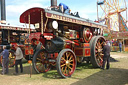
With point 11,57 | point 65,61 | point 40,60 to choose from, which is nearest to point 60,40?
point 65,61

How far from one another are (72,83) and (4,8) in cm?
1145

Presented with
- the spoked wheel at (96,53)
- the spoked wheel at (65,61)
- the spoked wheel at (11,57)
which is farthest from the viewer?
the spoked wheel at (11,57)

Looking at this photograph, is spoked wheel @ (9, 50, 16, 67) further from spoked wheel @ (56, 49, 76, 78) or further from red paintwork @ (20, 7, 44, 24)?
spoked wheel @ (56, 49, 76, 78)

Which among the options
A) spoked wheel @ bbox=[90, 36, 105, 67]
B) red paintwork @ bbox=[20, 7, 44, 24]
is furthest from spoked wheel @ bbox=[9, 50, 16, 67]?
spoked wheel @ bbox=[90, 36, 105, 67]

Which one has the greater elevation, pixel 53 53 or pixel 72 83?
pixel 53 53

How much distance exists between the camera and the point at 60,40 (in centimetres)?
521

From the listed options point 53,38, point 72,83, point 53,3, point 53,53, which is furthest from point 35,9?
point 72,83

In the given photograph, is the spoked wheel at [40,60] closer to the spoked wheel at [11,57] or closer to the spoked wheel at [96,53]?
the spoked wheel at [96,53]

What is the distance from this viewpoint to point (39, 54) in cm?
571

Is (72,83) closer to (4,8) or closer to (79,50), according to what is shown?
(79,50)

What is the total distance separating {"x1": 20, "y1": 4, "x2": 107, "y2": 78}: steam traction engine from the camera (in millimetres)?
4926

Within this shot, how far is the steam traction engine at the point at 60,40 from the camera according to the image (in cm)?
493

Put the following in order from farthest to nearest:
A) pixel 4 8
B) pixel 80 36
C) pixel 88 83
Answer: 1. pixel 4 8
2. pixel 80 36
3. pixel 88 83

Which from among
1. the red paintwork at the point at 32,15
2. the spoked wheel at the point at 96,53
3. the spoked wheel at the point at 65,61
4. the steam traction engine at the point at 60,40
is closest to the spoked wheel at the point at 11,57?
the steam traction engine at the point at 60,40
